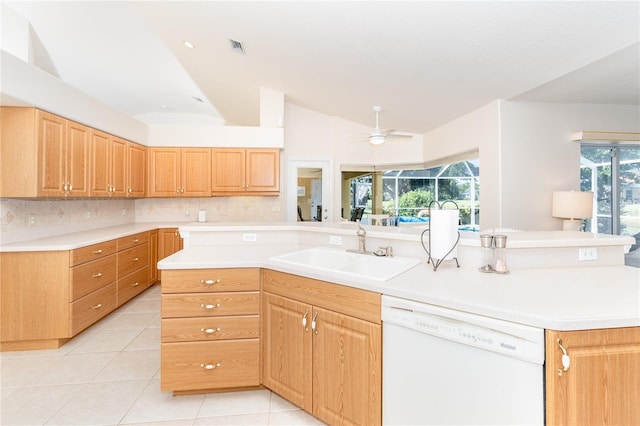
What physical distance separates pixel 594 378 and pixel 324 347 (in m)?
1.08

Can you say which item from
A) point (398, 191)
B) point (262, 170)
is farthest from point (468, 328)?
point (398, 191)

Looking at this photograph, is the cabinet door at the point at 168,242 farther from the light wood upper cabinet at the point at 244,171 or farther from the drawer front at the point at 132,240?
the light wood upper cabinet at the point at 244,171

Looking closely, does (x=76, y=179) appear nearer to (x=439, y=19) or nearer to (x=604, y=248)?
(x=439, y=19)

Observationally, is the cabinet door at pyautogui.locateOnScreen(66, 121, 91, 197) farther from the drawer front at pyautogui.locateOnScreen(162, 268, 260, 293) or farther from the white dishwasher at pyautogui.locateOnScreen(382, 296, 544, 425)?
the white dishwasher at pyautogui.locateOnScreen(382, 296, 544, 425)

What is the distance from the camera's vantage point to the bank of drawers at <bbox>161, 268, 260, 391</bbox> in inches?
67.6

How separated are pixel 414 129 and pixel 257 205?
330 cm

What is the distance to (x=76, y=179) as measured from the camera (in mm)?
2994

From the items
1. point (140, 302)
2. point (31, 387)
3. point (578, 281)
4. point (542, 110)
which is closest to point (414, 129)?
point (542, 110)

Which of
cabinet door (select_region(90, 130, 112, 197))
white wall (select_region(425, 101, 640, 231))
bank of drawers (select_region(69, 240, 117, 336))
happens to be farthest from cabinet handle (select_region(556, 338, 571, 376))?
cabinet door (select_region(90, 130, 112, 197))

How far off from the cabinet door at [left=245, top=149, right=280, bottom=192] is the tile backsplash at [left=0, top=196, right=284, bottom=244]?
0.42 m

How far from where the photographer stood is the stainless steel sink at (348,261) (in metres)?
1.68

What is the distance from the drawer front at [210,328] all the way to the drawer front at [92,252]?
150cm

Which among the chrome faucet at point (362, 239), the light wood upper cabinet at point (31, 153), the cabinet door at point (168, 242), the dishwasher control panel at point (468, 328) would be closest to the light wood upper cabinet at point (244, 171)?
the cabinet door at point (168, 242)

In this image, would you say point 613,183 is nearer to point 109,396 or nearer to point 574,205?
point 574,205
